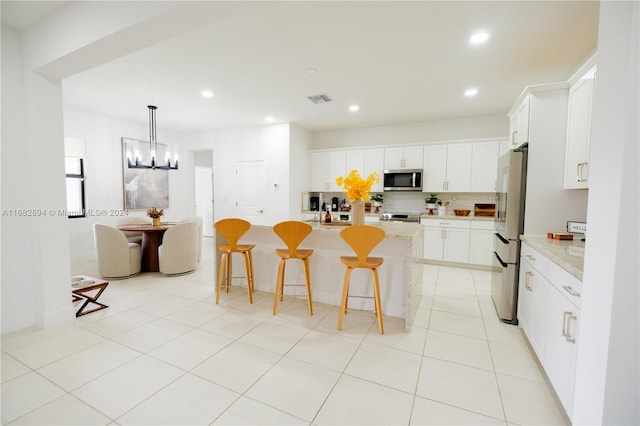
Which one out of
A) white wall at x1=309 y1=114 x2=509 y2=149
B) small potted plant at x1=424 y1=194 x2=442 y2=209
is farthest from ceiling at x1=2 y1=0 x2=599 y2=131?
small potted plant at x1=424 y1=194 x2=442 y2=209

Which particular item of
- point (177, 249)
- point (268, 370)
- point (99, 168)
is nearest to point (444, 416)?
point (268, 370)

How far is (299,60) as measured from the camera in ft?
10.3

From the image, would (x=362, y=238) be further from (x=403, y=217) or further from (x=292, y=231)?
(x=403, y=217)

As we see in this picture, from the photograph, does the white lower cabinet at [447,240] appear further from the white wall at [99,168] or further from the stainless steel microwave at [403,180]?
the white wall at [99,168]

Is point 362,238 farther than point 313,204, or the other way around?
point 313,204

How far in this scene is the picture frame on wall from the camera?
19.1 feet

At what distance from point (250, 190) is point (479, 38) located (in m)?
5.05

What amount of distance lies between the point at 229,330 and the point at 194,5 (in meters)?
2.56

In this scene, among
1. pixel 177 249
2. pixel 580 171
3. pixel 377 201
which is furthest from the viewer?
pixel 377 201

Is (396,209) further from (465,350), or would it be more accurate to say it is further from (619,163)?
(619,163)

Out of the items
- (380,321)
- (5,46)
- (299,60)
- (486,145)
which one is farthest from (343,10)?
(486,145)

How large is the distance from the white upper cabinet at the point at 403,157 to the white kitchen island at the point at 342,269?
2.57 metres

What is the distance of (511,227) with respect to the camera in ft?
8.77

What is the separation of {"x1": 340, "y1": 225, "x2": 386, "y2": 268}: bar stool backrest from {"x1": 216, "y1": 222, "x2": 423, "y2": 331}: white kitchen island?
21 centimetres
